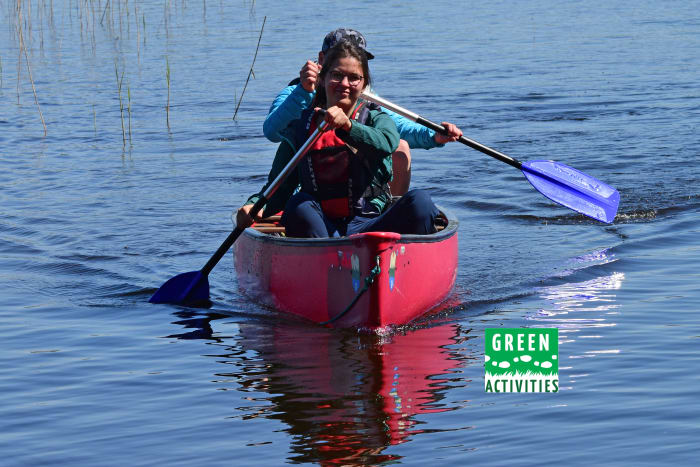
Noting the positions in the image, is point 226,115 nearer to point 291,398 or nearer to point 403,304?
point 403,304

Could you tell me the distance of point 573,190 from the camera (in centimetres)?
697

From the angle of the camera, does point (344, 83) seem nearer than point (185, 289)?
Yes

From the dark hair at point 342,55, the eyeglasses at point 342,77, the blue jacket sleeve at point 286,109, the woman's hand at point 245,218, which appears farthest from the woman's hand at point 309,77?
the woman's hand at point 245,218

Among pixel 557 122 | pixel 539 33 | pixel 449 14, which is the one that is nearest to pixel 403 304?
Result: pixel 557 122

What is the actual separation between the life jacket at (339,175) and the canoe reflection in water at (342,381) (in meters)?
0.63

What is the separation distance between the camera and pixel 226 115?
12.8 metres

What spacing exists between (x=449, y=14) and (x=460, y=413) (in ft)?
53.9

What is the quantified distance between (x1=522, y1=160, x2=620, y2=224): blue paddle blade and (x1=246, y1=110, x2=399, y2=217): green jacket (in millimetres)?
1413

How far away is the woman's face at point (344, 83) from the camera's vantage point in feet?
17.3

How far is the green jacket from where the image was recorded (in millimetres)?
5273

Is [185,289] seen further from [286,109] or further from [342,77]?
[342,77]

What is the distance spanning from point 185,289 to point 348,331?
1.17 meters

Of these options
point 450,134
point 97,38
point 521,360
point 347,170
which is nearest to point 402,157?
point 450,134

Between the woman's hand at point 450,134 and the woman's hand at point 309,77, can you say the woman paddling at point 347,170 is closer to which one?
the woman's hand at point 450,134
